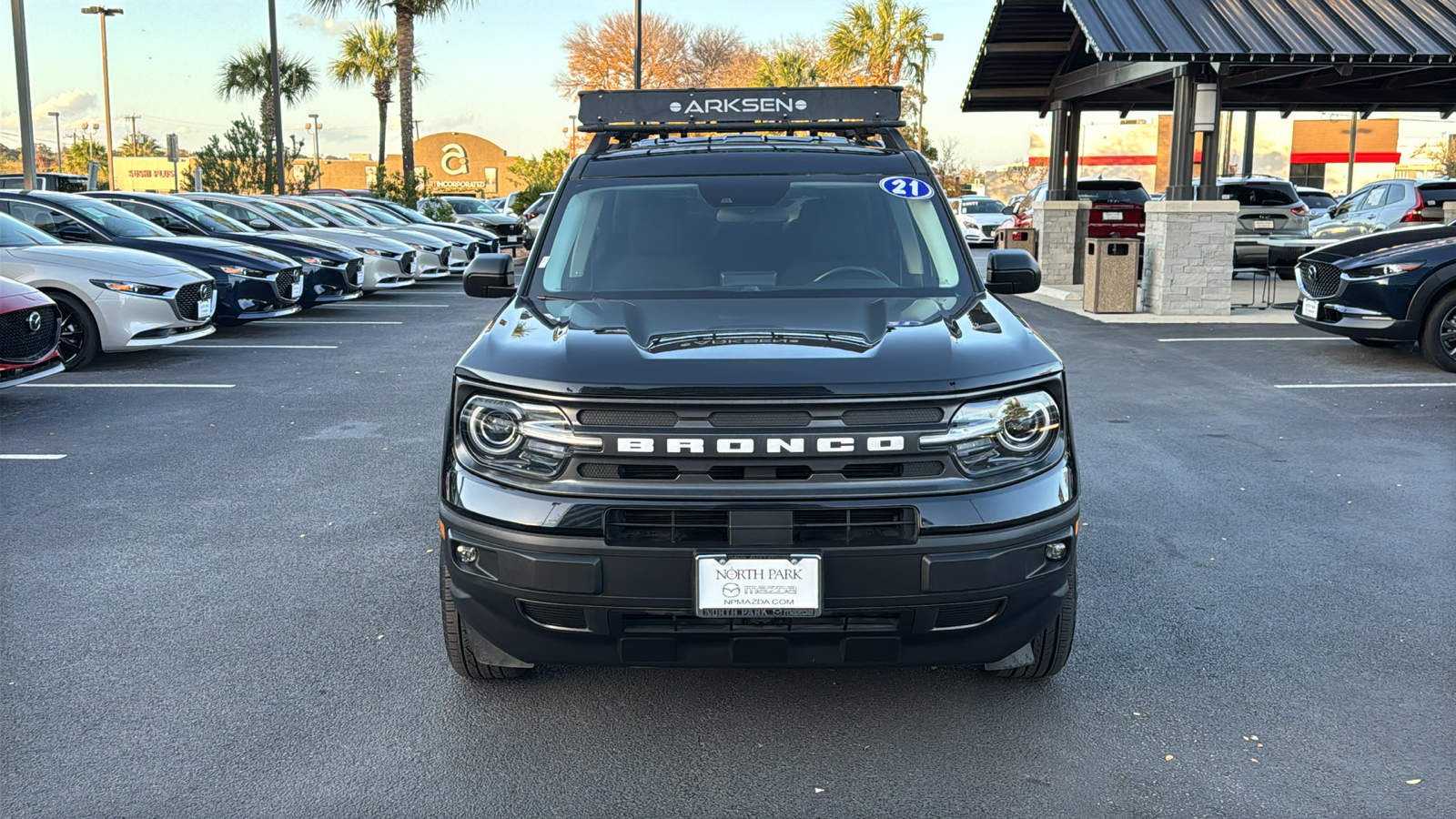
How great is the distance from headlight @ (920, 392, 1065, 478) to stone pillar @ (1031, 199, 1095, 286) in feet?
56.7

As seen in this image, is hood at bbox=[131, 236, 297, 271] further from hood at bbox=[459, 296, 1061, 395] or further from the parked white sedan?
hood at bbox=[459, 296, 1061, 395]

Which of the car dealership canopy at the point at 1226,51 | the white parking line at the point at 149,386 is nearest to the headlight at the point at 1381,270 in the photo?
the car dealership canopy at the point at 1226,51

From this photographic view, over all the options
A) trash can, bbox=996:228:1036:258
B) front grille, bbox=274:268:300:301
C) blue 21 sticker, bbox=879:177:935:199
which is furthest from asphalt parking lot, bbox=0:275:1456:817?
trash can, bbox=996:228:1036:258

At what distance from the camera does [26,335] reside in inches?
318

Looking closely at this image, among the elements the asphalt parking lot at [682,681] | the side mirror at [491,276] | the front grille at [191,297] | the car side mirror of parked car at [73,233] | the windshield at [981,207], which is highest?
the windshield at [981,207]

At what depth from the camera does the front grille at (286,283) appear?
13461 millimetres

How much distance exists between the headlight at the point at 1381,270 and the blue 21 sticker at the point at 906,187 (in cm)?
739

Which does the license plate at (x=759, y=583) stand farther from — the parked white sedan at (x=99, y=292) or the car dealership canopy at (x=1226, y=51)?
the car dealership canopy at (x=1226, y=51)

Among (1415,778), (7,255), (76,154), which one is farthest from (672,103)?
(76,154)

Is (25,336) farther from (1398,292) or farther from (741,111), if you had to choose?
(1398,292)

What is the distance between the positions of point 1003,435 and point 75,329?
9923mm

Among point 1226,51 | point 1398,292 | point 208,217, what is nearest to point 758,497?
point 1398,292

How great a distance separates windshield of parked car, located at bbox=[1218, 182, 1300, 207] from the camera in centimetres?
2027

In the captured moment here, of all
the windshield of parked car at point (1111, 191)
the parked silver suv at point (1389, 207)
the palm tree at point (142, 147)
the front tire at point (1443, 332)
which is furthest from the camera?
the palm tree at point (142, 147)
